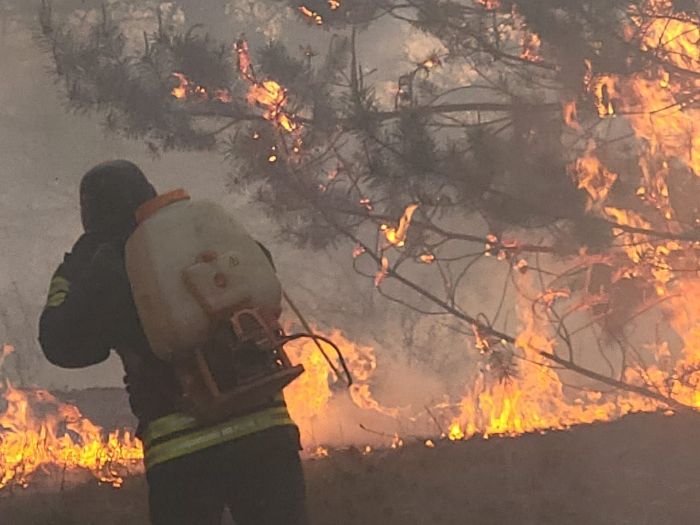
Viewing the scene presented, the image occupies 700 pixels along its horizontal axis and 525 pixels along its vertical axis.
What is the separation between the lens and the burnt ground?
12.4ft

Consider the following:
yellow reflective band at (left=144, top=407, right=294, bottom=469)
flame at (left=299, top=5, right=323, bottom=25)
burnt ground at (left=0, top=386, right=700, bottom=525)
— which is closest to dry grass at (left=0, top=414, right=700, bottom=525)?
burnt ground at (left=0, top=386, right=700, bottom=525)

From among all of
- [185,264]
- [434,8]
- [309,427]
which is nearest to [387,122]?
[434,8]

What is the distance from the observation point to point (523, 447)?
4609 mm

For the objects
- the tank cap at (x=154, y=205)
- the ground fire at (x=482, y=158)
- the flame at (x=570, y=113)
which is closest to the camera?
the tank cap at (x=154, y=205)

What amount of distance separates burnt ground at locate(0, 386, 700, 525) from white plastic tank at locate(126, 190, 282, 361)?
1.66 meters

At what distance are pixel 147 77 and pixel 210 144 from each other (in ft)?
1.75

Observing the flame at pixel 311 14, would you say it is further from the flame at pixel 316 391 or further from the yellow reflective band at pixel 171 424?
the yellow reflective band at pixel 171 424

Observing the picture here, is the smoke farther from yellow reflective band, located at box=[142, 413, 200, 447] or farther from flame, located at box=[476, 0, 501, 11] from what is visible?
yellow reflective band, located at box=[142, 413, 200, 447]

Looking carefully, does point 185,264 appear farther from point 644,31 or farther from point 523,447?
point 644,31

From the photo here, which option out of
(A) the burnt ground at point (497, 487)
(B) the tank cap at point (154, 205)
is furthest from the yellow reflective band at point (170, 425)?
(A) the burnt ground at point (497, 487)

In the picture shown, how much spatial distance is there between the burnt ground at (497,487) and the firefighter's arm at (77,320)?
1646 mm

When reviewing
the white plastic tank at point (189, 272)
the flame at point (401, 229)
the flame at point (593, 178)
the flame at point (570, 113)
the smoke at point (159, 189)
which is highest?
the white plastic tank at point (189, 272)

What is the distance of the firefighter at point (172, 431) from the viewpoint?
2338 millimetres

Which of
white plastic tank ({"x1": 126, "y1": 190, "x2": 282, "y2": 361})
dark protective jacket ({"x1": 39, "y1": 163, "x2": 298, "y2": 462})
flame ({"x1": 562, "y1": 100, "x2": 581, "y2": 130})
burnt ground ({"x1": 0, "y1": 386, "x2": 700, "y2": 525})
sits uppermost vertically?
white plastic tank ({"x1": 126, "y1": 190, "x2": 282, "y2": 361})
